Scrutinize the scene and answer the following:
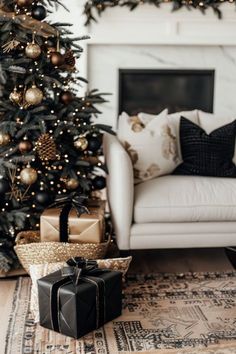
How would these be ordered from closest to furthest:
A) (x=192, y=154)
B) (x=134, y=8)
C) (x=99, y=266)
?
(x=99, y=266)
(x=192, y=154)
(x=134, y=8)

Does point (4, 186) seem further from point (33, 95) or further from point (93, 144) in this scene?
point (93, 144)

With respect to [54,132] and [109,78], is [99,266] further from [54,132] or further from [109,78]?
[109,78]

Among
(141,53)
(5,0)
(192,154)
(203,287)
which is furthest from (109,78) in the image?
(203,287)

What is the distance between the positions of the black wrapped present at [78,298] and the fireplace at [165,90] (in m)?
3.21

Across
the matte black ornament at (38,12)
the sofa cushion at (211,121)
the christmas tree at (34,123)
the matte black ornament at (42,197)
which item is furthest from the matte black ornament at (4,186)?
the sofa cushion at (211,121)

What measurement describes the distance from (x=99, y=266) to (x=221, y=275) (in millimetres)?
834

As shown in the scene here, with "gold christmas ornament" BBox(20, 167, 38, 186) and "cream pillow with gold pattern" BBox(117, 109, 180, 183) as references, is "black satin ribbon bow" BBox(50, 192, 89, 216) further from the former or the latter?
"cream pillow with gold pattern" BBox(117, 109, 180, 183)

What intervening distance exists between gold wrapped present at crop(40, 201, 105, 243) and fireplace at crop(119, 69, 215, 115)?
2.74m

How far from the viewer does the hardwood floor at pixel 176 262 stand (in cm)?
328

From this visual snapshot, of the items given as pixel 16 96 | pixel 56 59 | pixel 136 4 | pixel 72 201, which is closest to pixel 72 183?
A: pixel 72 201

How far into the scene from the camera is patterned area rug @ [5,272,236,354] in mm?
2350

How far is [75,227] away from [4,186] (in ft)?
1.46

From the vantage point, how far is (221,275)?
10.5 ft

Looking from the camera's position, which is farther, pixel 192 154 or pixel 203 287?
pixel 192 154
